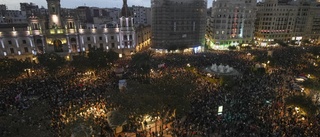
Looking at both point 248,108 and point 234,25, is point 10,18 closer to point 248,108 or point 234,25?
point 234,25

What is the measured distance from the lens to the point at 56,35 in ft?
189

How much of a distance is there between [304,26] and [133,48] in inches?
2767

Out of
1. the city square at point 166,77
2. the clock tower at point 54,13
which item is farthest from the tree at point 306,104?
the clock tower at point 54,13

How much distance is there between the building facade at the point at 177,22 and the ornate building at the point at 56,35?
10.6m

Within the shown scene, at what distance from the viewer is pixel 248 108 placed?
26.2 metres

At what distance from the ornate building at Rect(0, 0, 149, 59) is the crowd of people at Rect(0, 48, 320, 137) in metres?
19.1

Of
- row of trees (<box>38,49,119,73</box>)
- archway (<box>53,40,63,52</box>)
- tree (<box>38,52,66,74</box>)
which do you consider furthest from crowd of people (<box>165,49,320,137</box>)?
archway (<box>53,40,63,52</box>)

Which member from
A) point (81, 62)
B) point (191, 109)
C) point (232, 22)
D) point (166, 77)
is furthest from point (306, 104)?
point (232, 22)

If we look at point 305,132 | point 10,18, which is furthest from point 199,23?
point 10,18

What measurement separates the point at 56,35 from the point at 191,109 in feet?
153

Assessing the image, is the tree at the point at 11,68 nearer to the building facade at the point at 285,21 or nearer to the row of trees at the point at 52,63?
the row of trees at the point at 52,63

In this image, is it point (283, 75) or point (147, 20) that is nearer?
point (283, 75)

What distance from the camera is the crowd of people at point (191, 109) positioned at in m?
21.5

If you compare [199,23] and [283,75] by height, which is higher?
[199,23]
